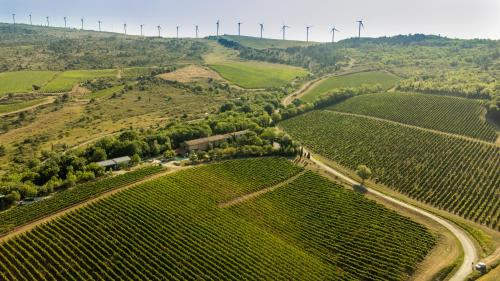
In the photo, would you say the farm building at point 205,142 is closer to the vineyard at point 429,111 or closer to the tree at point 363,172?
the tree at point 363,172

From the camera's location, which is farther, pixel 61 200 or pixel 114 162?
pixel 114 162

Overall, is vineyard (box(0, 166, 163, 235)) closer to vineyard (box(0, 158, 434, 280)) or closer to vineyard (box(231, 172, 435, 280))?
vineyard (box(0, 158, 434, 280))

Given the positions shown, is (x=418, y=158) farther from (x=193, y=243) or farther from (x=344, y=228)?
(x=193, y=243)

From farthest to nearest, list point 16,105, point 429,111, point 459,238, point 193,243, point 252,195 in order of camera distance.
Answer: point 16,105
point 429,111
point 252,195
point 459,238
point 193,243

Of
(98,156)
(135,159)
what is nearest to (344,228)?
(135,159)

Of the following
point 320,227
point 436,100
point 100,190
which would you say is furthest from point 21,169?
point 436,100

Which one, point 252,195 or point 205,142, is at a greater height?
point 205,142

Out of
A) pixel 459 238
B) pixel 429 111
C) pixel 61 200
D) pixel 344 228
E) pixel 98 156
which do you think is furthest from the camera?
pixel 429 111
